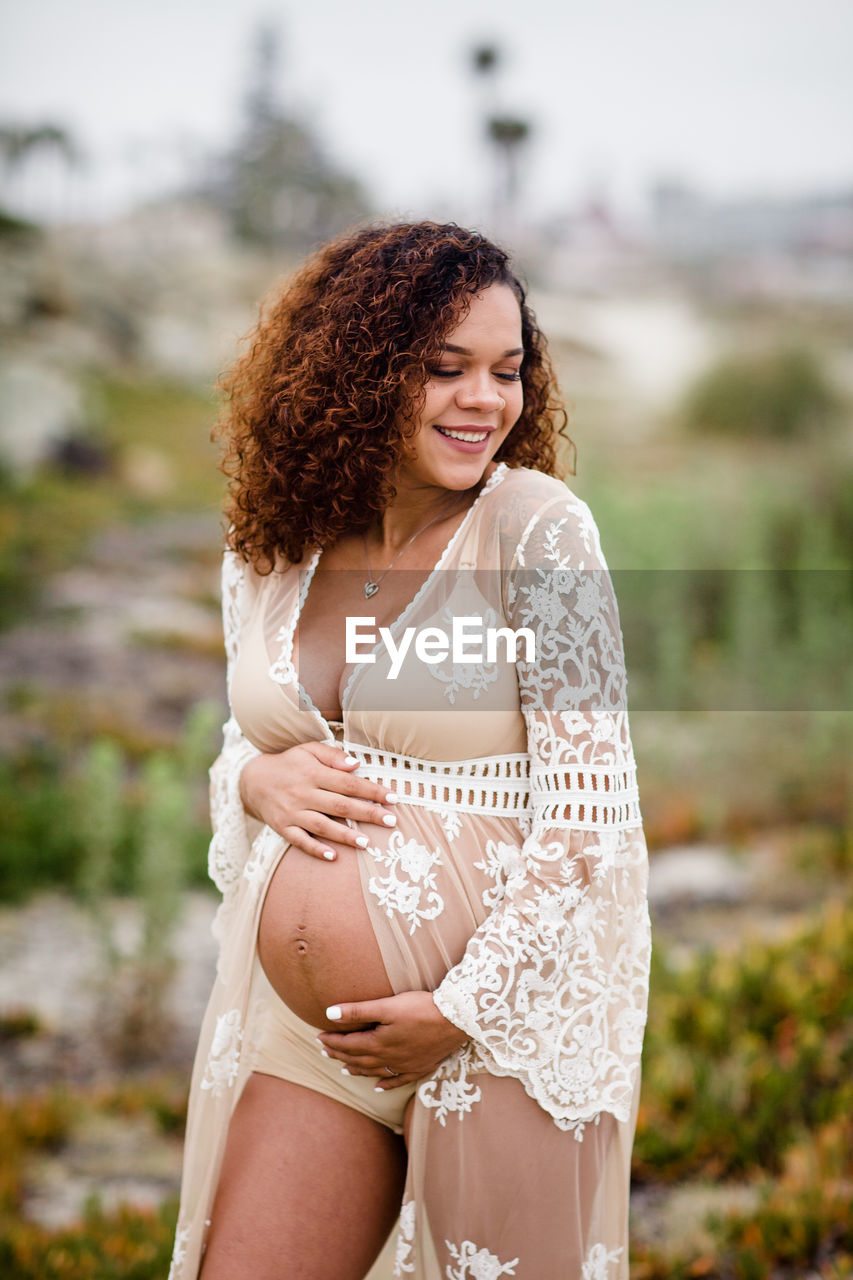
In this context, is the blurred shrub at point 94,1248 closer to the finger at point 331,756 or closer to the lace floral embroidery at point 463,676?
the finger at point 331,756

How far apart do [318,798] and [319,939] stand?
0.23 m

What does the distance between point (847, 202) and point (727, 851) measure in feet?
24.2

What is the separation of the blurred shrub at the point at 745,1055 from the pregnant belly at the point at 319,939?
2021 mm

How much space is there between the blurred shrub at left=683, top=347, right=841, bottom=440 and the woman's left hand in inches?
364

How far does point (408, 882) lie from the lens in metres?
1.72

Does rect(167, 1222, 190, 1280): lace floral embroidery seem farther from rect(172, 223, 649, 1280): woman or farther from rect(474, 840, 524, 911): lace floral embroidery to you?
rect(474, 840, 524, 911): lace floral embroidery

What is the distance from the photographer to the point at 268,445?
83.6 inches

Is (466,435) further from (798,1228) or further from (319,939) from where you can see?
(798,1228)

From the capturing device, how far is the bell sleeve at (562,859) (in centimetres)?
162

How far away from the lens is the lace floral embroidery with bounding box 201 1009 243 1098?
75.3 inches

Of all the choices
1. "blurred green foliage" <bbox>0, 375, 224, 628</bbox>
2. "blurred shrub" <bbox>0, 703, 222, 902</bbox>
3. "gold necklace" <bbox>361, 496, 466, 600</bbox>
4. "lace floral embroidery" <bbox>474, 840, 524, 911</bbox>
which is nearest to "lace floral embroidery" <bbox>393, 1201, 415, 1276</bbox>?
"lace floral embroidery" <bbox>474, 840, 524, 911</bbox>

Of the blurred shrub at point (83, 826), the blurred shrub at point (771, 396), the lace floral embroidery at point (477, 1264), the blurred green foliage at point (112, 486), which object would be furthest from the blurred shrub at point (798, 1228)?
the blurred shrub at point (771, 396)

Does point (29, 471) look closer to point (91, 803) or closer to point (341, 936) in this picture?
point (91, 803)

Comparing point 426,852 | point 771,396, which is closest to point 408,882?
point 426,852
